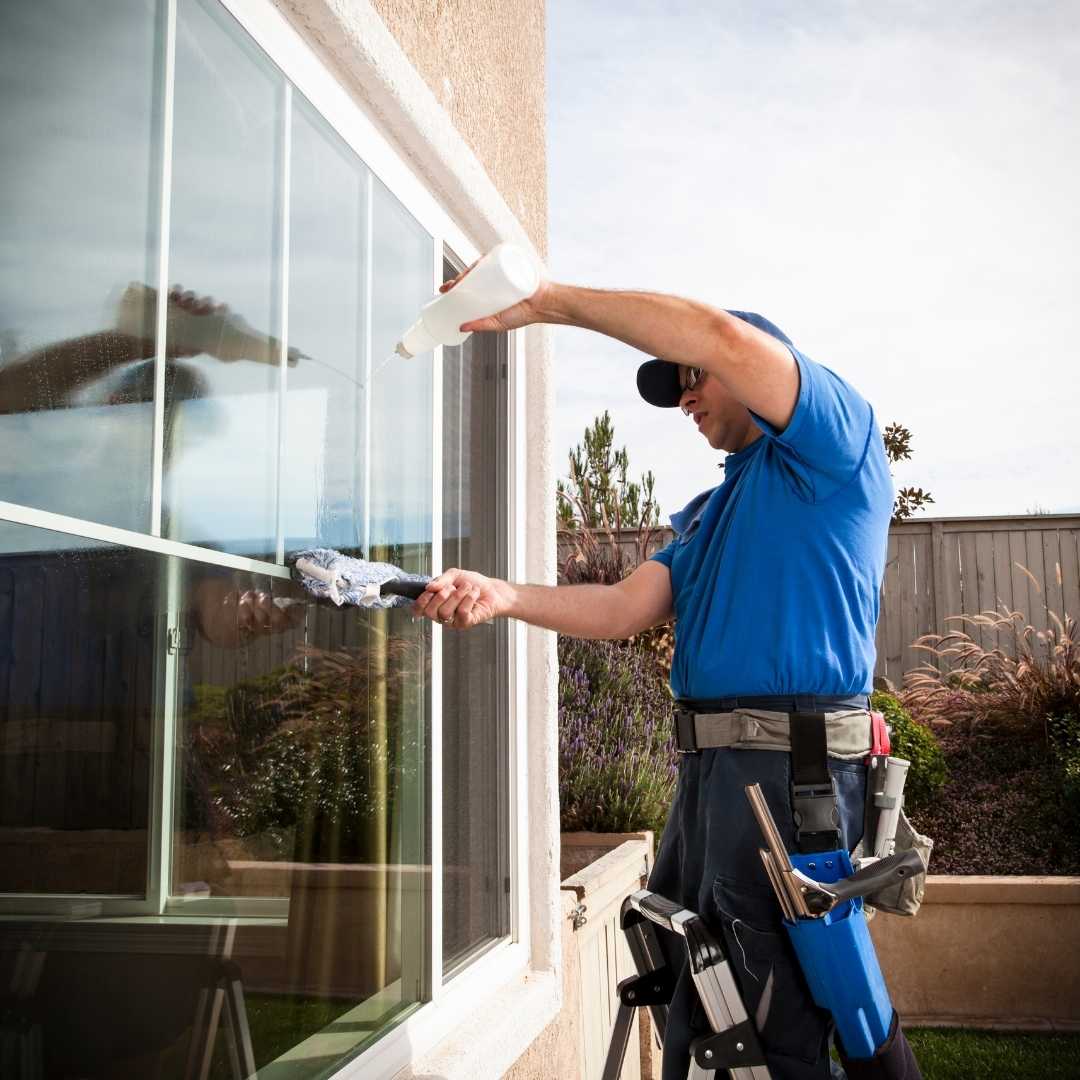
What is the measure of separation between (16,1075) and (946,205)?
7622mm

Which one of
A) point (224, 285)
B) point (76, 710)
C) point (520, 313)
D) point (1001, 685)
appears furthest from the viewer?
point (1001, 685)

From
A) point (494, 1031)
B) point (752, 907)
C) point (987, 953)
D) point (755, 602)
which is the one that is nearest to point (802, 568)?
point (755, 602)

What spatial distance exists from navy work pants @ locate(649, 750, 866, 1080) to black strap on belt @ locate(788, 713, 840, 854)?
0.07 feet

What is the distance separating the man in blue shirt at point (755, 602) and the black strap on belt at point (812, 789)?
0.02m

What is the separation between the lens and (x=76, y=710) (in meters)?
1.21

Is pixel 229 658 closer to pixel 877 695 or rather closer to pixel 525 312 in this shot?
pixel 525 312

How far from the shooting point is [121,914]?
4.25 ft

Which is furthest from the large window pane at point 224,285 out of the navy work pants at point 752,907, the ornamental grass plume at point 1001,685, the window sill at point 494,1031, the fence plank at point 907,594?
the fence plank at point 907,594

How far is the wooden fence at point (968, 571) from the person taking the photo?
7.90 metres

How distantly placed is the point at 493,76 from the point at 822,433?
1.62m

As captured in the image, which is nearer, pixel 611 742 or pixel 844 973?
pixel 844 973

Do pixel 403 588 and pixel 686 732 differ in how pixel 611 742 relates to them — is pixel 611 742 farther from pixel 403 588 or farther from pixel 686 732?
pixel 403 588

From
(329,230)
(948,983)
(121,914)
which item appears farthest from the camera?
(948,983)

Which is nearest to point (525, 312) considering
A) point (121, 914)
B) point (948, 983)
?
point (121, 914)
